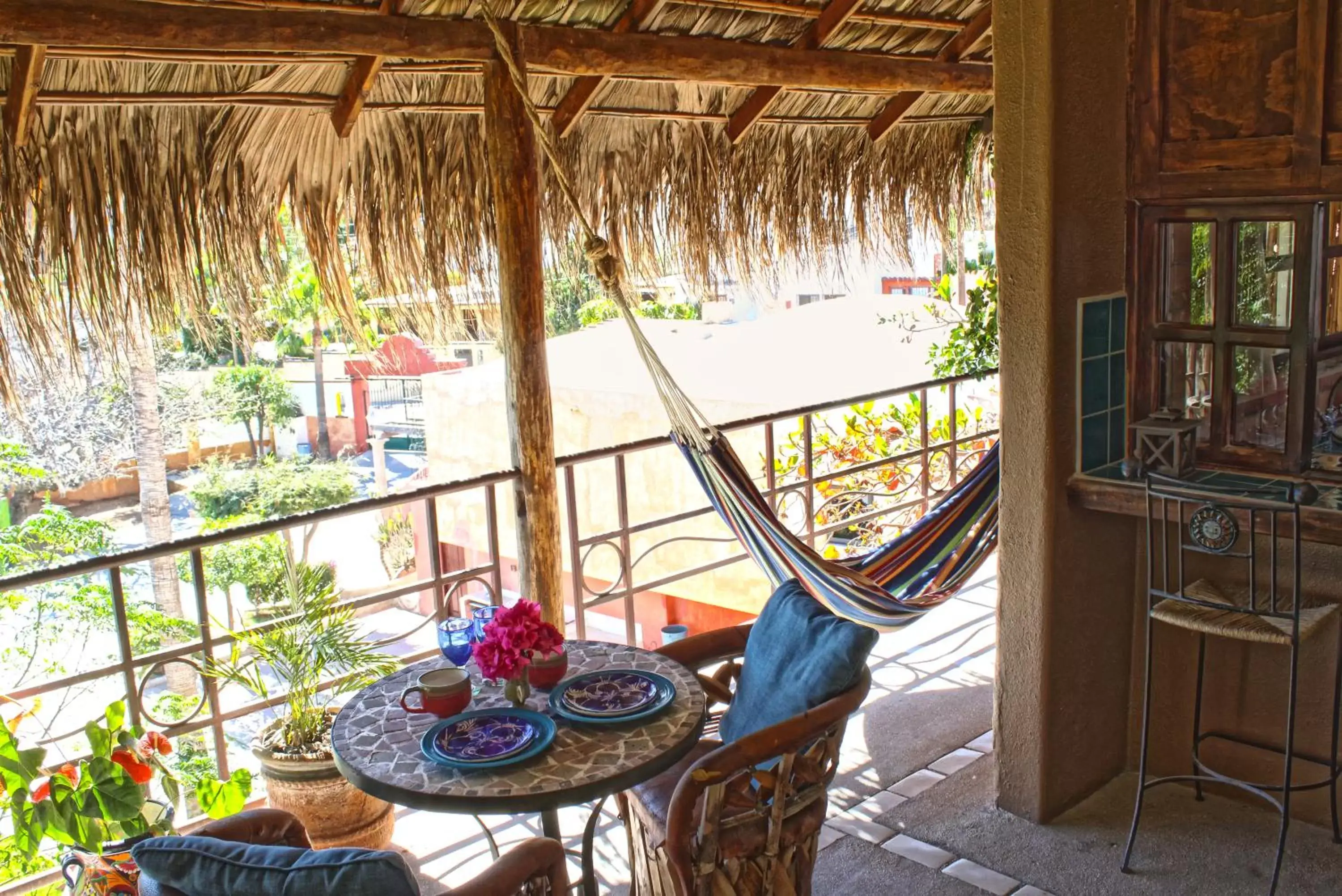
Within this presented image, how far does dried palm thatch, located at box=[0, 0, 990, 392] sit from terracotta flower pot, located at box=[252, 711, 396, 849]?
1061 millimetres

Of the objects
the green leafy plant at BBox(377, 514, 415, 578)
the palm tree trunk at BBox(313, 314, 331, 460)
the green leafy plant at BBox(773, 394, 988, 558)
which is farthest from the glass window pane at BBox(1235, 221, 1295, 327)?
the palm tree trunk at BBox(313, 314, 331, 460)

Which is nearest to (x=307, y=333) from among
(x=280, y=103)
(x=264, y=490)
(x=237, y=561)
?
(x=264, y=490)

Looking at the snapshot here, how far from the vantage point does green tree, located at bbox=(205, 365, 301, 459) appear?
16.1m

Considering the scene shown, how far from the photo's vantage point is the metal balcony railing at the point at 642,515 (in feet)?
7.82

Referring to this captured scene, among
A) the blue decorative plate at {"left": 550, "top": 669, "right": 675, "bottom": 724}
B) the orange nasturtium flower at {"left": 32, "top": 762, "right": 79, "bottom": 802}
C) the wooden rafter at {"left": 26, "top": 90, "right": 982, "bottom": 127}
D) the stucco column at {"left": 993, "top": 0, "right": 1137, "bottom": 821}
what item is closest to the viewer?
the blue decorative plate at {"left": 550, "top": 669, "right": 675, "bottom": 724}

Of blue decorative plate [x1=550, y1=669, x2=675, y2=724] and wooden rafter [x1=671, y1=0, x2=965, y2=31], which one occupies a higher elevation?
wooden rafter [x1=671, y1=0, x2=965, y2=31]

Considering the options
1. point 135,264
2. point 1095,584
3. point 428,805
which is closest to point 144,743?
point 428,805

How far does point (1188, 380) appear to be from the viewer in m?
2.48

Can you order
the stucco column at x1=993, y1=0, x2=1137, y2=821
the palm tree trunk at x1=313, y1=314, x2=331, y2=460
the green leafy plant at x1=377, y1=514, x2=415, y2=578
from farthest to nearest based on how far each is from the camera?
the palm tree trunk at x1=313, y1=314, x2=331, y2=460 → the green leafy plant at x1=377, y1=514, x2=415, y2=578 → the stucco column at x1=993, y1=0, x2=1137, y2=821

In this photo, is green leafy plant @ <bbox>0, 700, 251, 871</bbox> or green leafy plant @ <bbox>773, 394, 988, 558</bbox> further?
green leafy plant @ <bbox>773, 394, 988, 558</bbox>

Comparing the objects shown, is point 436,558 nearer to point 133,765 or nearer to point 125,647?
point 125,647

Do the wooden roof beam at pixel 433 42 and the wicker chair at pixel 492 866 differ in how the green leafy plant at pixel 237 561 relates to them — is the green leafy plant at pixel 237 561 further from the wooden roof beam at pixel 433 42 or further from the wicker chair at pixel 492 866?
the wicker chair at pixel 492 866

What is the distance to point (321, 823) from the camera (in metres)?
2.38

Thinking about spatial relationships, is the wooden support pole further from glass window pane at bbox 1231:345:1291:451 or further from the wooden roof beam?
glass window pane at bbox 1231:345:1291:451
